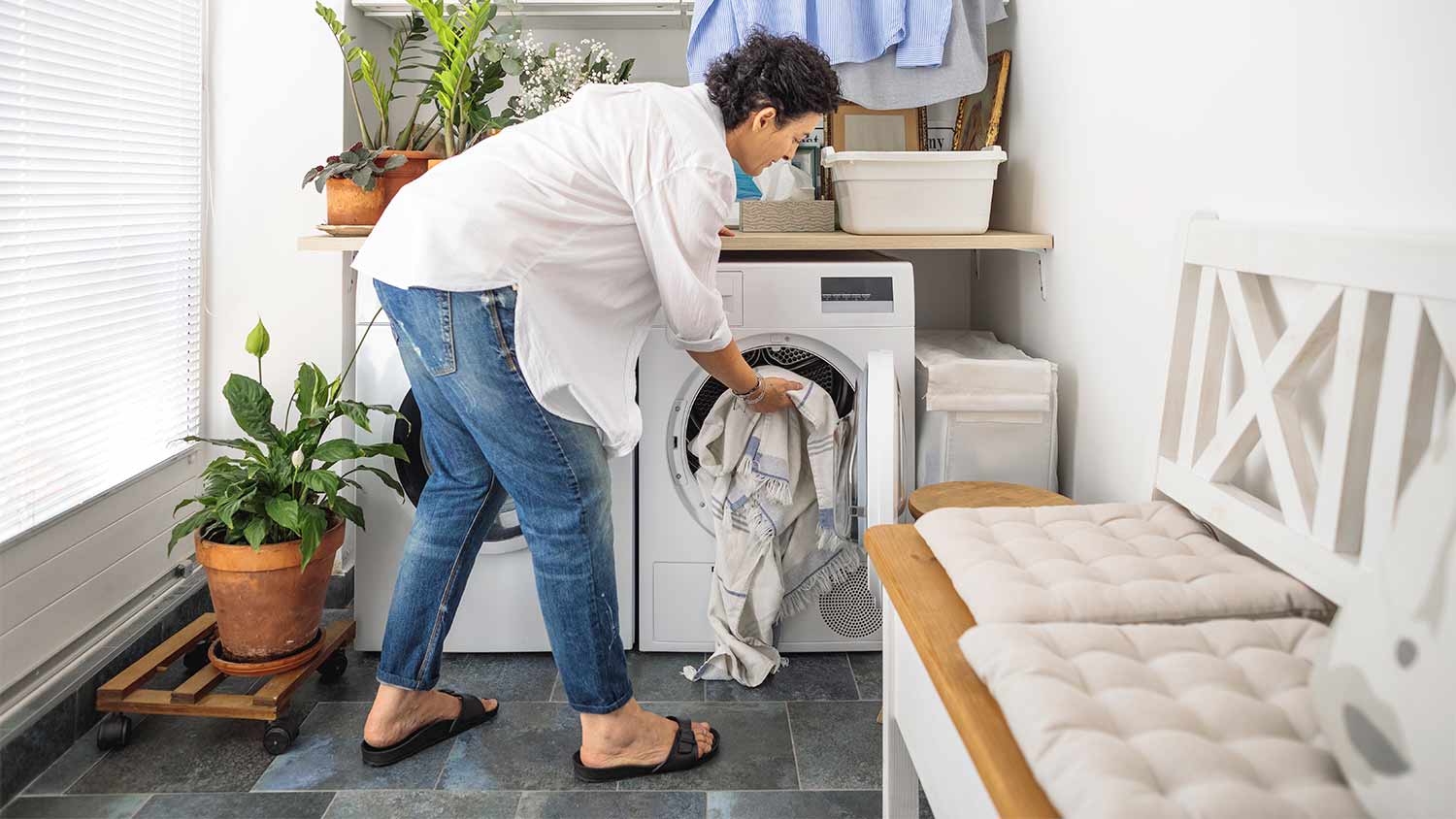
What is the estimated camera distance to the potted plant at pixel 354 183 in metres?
2.31

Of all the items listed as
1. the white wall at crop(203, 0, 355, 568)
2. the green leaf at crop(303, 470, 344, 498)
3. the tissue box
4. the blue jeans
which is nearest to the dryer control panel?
the tissue box

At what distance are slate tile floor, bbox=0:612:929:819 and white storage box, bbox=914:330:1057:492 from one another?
515mm

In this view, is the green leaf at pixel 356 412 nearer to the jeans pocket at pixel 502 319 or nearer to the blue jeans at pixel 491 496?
the blue jeans at pixel 491 496

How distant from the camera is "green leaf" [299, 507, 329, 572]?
6.60ft

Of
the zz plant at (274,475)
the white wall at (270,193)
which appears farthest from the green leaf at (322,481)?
the white wall at (270,193)

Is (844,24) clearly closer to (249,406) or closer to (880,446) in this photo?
(880,446)

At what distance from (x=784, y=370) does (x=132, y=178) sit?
144 cm

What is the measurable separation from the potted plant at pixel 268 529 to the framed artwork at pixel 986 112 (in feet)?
5.13

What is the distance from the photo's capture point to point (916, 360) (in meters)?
2.37

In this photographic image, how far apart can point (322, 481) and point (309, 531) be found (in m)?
0.09

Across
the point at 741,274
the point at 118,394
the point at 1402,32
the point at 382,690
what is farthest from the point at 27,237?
the point at 1402,32

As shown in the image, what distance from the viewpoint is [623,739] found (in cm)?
192

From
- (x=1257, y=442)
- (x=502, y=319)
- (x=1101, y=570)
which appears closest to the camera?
(x=1101, y=570)

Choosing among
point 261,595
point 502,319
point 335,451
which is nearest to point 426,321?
point 502,319
